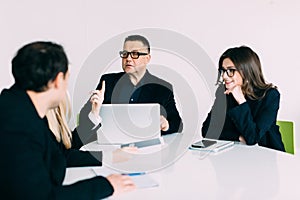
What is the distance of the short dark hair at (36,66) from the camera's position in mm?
1013

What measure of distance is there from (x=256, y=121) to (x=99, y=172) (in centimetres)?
111

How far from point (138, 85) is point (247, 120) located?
34.2 inches

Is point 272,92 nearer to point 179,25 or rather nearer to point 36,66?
point 179,25

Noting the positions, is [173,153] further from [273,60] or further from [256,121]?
[273,60]

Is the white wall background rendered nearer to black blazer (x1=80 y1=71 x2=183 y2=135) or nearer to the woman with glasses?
black blazer (x1=80 y1=71 x2=183 y2=135)

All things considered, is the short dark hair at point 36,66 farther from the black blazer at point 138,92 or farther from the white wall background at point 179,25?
the white wall background at point 179,25

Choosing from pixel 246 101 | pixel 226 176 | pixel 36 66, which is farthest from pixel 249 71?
pixel 36 66

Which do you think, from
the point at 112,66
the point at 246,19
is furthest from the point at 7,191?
the point at 246,19

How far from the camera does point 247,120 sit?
2.12m

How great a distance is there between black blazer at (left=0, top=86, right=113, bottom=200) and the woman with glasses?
1.35 metres

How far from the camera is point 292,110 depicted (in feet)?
10.5

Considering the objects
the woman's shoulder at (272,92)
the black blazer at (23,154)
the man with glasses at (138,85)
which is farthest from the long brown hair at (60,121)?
the woman's shoulder at (272,92)

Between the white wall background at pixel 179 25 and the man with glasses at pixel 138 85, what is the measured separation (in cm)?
73

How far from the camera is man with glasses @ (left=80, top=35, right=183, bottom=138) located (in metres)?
2.53
